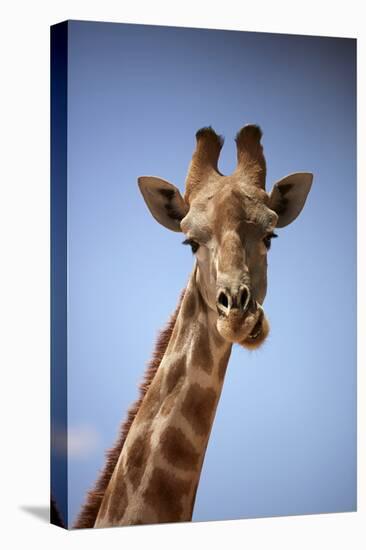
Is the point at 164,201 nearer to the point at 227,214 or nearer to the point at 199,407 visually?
the point at 227,214

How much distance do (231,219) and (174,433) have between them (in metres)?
1.53

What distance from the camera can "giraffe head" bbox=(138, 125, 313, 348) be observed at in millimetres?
9328

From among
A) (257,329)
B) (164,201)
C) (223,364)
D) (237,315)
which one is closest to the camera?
(237,315)

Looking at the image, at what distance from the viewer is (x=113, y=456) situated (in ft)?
32.0

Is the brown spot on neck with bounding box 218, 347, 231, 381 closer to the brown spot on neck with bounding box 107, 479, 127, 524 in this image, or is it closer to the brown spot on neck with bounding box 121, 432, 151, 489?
the brown spot on neck with bounding box 121, 432, 151, 489

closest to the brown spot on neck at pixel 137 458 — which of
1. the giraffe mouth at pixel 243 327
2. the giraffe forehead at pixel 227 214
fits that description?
the giraffe mouth at pixel 243 327

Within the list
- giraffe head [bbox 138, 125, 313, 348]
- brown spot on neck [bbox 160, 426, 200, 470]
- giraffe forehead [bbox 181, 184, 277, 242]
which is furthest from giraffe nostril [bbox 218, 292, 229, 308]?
brown spot on neck [bbox 160, 426, 200, 470]

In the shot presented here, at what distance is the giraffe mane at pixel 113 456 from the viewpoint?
9688 millimetres

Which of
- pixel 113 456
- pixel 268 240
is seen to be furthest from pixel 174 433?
pixel 268 240

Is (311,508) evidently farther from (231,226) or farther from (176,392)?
(231,226)

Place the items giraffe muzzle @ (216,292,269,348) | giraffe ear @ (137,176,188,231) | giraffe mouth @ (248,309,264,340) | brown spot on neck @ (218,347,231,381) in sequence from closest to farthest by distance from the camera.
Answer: giraffe muzzle @ (216,292,269,348) → giraffe mouth @ (248,309,264,340) → brown spot on neck @ (218,347,231,381) → giraffe ear @ (137,176,188,231)

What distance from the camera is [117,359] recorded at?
979 centimetres

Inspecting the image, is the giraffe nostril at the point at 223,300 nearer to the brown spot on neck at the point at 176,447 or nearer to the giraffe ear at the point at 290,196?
the brown spot on neck at the point at 176,447

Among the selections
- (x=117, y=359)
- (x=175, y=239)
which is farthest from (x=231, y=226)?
(x=117, y=359)
